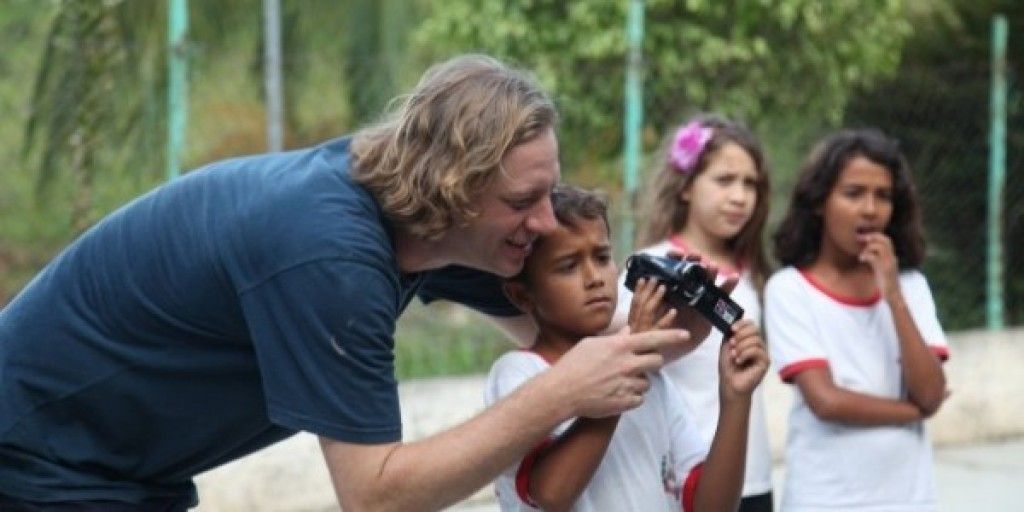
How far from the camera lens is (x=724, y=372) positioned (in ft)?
8.82

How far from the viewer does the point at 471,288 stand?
2.92 metres

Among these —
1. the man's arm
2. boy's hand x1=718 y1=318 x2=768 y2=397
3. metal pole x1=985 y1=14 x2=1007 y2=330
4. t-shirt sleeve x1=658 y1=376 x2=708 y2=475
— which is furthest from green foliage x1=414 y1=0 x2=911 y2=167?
the man's arm

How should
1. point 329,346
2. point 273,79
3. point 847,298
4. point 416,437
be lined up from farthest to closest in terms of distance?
point 416,437, point 273,79, point 847,298, point 329,346

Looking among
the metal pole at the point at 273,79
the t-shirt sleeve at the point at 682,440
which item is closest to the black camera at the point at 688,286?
the t-shirt sleeve at the point at 682,440

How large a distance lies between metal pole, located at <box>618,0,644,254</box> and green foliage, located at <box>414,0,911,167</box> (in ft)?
0.48

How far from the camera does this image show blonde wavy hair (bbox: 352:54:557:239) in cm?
Result: 242

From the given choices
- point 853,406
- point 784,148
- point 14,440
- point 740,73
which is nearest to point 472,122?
point 14,440

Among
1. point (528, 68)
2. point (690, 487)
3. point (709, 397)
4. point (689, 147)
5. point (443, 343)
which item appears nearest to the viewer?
point (690, 487)

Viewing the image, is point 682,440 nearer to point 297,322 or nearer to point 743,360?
point 743,360

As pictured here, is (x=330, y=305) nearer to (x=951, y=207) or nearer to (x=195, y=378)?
(x=195, y=378)

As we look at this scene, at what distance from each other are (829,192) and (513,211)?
185 centimetres

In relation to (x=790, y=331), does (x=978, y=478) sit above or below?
below

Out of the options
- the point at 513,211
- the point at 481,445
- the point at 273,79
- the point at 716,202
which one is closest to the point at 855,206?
the point at 716,202

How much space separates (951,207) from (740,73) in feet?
3.82
